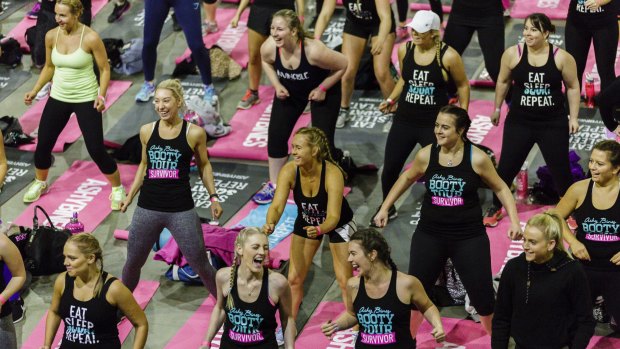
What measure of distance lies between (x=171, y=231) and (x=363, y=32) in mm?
3245

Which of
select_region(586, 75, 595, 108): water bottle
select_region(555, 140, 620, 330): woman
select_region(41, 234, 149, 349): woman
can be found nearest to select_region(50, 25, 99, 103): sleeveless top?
select_region(41, 234, 149, 349): woman

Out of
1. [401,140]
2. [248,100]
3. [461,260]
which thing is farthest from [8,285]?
[248,100]

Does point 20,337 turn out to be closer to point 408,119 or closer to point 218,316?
point 218,316

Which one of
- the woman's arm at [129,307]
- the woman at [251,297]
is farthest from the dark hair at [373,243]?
the woman's arm at [129,307]

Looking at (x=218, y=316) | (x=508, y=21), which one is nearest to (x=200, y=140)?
(x=218, y=316)

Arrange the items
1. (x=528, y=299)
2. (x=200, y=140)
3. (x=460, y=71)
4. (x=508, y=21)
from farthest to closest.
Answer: (x=508, y=21), (x=460, y=71), (x=200, y=140), (x=528, y=299)

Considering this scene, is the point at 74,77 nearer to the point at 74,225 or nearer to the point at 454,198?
the point at 74,225

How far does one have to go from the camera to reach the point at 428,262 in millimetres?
7820

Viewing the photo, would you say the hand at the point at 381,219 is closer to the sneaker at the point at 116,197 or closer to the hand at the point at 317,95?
the hand at the point at 317,95

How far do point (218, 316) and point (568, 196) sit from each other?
2.26 m

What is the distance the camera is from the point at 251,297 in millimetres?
7055

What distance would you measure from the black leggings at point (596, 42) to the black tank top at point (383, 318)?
434cm

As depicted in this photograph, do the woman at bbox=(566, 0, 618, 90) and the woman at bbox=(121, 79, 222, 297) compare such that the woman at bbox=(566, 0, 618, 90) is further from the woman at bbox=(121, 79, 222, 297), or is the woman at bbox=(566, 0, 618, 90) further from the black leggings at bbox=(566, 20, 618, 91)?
the woman at bbox=(121, 79, 222, 297)

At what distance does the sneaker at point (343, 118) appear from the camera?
11.4 m
